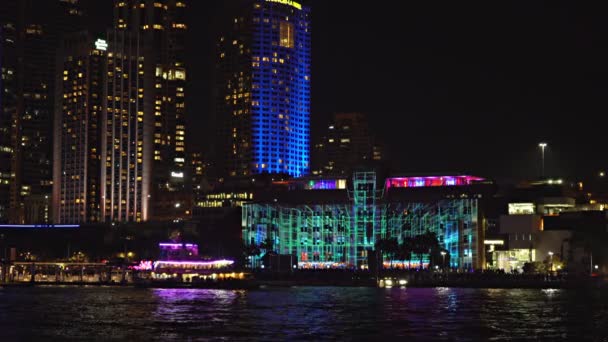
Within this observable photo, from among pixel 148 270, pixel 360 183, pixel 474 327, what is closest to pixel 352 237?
pixel 360 183

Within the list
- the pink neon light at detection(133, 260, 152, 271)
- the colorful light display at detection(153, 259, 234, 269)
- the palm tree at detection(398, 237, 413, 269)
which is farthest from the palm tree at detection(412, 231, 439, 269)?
the pink neon light at detection(133, 260, 152, 271)

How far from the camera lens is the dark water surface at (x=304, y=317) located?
258 ft

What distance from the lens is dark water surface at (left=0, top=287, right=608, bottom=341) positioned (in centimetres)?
7869

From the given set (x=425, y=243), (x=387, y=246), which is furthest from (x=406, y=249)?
(x=425, y=243)

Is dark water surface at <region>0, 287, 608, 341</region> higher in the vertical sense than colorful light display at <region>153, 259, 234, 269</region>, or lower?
lower

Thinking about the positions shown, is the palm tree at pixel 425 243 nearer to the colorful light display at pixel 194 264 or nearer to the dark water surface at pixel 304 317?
the colorful light display at pixel 194 264

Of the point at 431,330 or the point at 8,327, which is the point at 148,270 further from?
the point at 431,330

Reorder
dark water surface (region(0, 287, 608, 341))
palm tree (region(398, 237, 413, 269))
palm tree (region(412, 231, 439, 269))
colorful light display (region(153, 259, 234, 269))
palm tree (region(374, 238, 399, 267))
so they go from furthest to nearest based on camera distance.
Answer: palm tree (region(374, 238, 399, 267)), palm tree (region(398, 237, 413, 269)), palm tree (region(412, 231, 439, 269)), colorful light display (region(153, 259, 234, 269)), dark water surface (region(0, 287, 608, 341))

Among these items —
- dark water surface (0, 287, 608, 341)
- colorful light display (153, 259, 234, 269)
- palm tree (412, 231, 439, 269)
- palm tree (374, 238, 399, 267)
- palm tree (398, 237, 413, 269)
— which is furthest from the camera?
palm tree (374, 238, 399, 267)

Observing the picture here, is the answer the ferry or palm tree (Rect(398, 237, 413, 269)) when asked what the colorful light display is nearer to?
the ferry

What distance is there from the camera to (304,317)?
93.7 metres

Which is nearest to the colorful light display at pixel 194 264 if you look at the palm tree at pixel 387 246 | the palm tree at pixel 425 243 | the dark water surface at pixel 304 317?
the dark water surface at pixel 304 317

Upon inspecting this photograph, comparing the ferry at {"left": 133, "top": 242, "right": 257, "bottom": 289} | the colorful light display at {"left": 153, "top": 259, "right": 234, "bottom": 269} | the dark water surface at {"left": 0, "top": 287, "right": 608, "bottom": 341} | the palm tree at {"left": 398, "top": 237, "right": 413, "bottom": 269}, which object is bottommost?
the dark water surface at {"left": 0, "top": 287, "right": 608, "bottom": 341}

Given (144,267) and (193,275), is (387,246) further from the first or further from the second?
(144,267)
